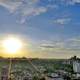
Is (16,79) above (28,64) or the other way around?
the other way around

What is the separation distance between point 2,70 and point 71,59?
6.73 meters

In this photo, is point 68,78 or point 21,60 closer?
point 21,60

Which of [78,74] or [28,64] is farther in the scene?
[78,74]

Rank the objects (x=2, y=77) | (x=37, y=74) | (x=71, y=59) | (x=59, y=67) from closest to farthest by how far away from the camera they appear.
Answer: (x=2, y=77), (x=37, y=74), (x=59, y=67), (x=71, y=59)

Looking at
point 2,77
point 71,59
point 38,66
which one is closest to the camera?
point 2,77

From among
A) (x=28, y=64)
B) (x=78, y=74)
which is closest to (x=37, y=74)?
(x=28, y=64)

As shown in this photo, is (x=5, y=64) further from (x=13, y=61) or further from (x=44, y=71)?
(x=44, y=71)

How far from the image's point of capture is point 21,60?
465 inches

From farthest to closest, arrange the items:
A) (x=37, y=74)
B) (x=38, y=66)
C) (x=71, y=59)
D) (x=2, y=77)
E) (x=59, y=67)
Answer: (x=71, y=59) < (x=59, y=67) < (x=38, y=66) < (x=37, y=74) < (x=2, y=77)

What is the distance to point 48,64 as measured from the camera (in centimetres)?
1355

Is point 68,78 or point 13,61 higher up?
point 13,61

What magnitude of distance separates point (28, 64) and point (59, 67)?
3132 millimetres

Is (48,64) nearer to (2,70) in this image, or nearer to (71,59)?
(71,59)

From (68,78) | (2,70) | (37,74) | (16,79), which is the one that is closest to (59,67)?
(68,78)
